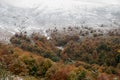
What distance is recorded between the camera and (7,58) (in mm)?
116688

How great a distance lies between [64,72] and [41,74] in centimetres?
991

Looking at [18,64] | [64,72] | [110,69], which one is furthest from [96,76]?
[110,69]

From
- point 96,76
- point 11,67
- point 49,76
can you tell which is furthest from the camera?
point 96,76

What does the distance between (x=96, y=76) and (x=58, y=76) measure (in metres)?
19.0

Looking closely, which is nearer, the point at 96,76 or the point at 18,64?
the point at 18,64

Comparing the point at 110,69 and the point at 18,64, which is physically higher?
the point at 18,64

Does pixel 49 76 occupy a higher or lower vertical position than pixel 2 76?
lower

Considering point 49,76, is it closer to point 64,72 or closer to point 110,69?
point 64,72

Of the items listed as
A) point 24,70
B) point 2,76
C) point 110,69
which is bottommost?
point 110,69

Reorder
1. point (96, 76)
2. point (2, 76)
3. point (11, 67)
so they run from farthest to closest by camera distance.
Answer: point (96, 76), point (11, 67), point (2, 76)

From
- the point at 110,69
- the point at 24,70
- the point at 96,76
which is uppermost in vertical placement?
the point at 24,70

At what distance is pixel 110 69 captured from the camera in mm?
180250

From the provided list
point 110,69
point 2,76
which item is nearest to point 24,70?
point 2,76

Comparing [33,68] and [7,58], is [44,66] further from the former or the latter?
[7,58]
